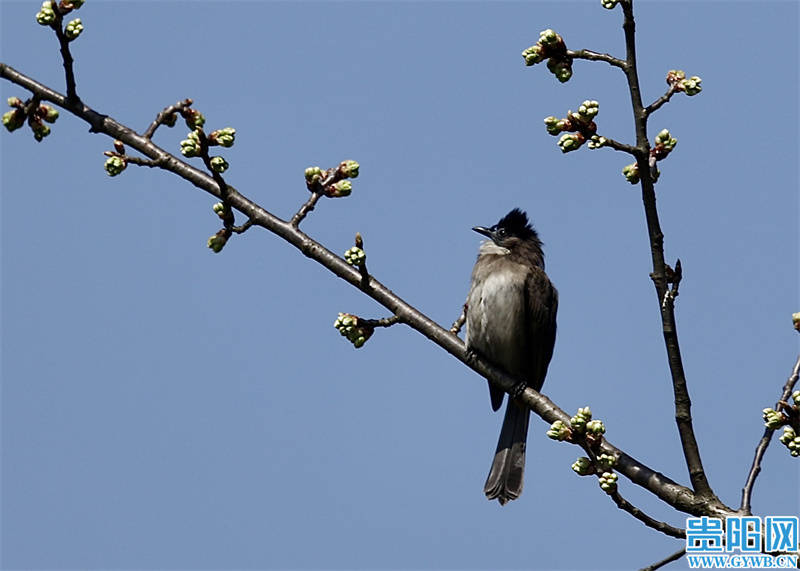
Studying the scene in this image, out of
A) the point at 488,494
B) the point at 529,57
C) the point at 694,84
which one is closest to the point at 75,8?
the point at 529,57

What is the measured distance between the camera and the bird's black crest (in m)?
11.3

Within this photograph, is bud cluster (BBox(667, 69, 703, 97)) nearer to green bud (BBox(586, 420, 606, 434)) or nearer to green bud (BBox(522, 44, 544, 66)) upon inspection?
green bud (BBox(522, 44, 544, 66))

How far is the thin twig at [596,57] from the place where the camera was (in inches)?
207

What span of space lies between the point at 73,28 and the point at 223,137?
1.06m

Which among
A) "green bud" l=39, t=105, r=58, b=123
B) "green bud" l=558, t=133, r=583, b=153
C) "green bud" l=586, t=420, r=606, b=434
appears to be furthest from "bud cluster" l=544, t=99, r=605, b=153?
"green bud" l=39, t=105, r=58, b=123

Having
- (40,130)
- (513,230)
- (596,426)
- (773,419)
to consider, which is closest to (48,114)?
(40,130)

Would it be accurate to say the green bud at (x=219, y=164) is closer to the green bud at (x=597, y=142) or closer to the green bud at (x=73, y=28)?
the green bud at (x=73, y=28)

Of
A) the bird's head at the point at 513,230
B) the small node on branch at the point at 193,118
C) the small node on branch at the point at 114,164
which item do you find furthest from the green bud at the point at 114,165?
the bird's head at the point at 513,230

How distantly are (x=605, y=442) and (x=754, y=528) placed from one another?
1218 millimetres

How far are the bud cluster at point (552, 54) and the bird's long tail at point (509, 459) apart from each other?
182 inches

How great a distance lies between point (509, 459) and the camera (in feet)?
30.8

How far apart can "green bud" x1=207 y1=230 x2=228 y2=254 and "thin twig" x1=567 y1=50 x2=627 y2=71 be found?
2.42 meters

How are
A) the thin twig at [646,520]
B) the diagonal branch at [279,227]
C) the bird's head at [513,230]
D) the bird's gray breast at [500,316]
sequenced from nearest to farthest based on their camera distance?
the thin twig at [646,520]
the diagonal branch at [279,227]
the bird's gray breast at [500,316]
the bird's head at [513,230]

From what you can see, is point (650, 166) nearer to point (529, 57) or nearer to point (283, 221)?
point (529, 57)
